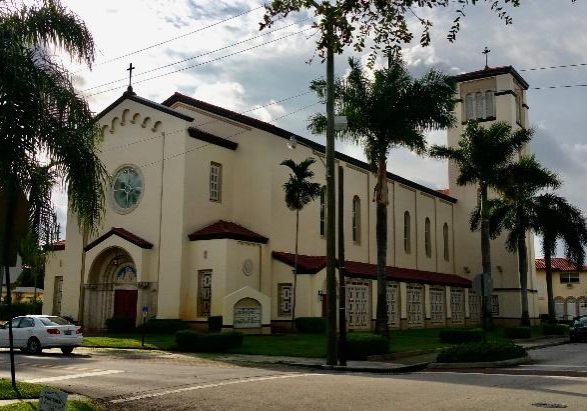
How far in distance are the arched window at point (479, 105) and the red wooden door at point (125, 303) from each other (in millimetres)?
33653

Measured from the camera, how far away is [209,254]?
3272 centimetres

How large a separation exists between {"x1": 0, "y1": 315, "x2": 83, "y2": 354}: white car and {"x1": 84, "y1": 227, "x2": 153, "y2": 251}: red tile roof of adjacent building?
10126 millimetres

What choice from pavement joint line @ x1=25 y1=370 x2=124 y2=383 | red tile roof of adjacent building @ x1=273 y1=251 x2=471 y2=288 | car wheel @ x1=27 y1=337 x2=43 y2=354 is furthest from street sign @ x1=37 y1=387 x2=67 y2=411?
red tile roof of adjacent building @ x1=273 y1=251 x2=471 y2=288

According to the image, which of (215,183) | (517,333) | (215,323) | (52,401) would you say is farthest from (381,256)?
(52,401)

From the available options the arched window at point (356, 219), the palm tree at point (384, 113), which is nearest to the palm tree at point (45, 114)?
the palm tree at point (384, 113)

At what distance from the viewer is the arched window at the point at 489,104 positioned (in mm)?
54750

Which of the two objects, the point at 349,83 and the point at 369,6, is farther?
the point at 349,83

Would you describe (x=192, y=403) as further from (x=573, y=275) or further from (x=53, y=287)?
(x=573, y=275)

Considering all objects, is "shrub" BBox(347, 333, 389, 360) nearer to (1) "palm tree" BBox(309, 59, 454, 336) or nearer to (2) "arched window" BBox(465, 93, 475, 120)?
(1) "palm tree" BBox(309, 59, 454, 336)

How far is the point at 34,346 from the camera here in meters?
23.2

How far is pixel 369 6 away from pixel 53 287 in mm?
34185

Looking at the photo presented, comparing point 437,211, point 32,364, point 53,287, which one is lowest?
point 32,364

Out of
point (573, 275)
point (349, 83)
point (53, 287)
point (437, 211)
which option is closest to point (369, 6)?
point (349, 83)

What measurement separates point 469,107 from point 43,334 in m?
42.5
